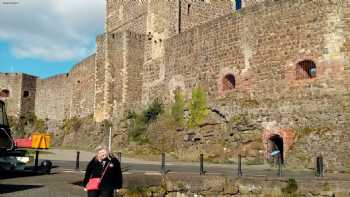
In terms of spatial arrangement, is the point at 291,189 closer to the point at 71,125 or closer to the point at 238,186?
the point at 238,186

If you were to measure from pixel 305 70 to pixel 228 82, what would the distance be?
14.5 feet

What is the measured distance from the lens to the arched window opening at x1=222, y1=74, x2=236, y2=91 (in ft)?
76.1

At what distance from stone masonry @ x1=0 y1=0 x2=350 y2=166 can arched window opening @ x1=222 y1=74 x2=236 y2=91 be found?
5 cm

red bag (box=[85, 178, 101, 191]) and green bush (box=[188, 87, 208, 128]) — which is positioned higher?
green bush (box=[188, 87, 208, 128])

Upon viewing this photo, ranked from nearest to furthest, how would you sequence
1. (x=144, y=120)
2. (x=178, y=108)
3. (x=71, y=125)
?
(x=178, y=108) → (x=144, y=120) → (x=71, y=125)

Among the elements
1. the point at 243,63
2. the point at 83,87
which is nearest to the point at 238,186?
the point at 243,63

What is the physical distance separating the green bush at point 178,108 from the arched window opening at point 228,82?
3035 mm

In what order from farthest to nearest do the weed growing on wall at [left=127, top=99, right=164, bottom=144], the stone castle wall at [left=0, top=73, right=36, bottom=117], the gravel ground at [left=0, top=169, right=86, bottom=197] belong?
the stone castle wall at [left=0, top=73, right=36, bottom=117] < the weed growing on wall at [left=127, top=99, right=164, bottom=144] < the gravel ground at [left=0, top=169, right=86, bottom=197]

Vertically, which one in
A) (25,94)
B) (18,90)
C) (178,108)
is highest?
(18,90)

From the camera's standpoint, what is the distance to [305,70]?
20.1m

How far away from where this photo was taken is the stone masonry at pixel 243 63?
18.9 m

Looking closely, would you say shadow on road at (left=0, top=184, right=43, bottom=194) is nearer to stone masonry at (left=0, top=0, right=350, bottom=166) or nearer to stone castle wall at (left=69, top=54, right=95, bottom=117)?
stone masonry at (left=0, top=0, right=350, bottom=166)

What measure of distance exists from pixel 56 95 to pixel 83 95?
18.8 ft

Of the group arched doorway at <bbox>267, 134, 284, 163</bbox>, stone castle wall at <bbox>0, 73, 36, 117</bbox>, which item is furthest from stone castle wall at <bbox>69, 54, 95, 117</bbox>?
arched doorway at <bbox>267, 134, 284, 163</bbox>
